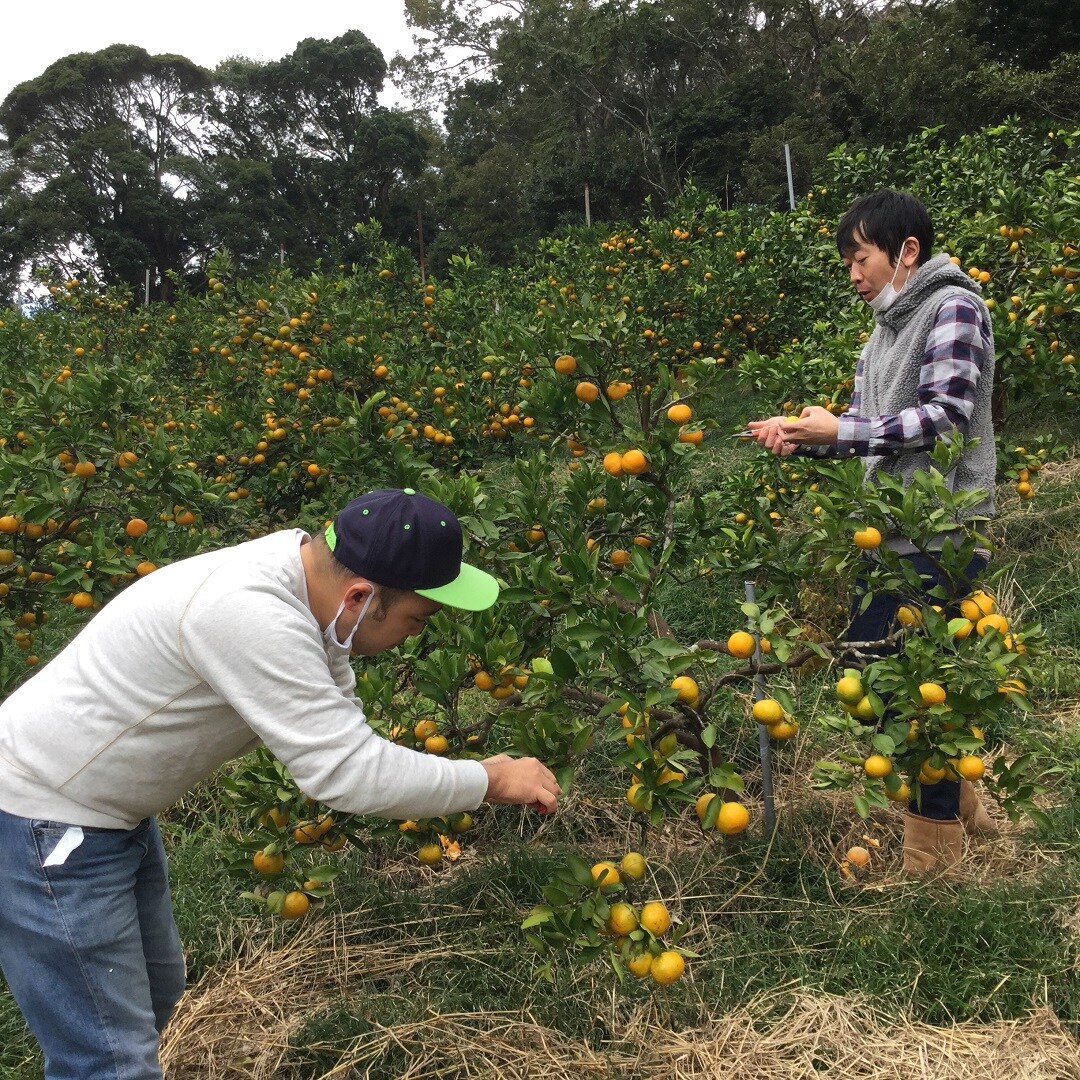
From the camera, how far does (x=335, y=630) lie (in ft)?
5.09

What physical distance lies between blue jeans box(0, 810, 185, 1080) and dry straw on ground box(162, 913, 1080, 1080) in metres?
0.65

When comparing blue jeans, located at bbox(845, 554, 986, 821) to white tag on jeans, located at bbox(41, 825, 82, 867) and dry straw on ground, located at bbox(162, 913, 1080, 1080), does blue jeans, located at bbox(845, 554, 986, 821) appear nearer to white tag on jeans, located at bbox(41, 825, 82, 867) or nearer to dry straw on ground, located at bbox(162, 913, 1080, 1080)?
dry straw on ground, located at bbox(162, 913, 1080, 1080)

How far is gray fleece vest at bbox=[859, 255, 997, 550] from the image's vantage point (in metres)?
2.15

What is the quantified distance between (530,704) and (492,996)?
74 centimetres

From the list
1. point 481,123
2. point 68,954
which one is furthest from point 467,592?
point 481,123

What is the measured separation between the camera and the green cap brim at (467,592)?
153 cm

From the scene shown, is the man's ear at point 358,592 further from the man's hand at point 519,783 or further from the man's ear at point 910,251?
the man's ear at point 910,251

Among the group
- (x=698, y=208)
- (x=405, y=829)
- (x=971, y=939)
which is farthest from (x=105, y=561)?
(x=698, y=208)

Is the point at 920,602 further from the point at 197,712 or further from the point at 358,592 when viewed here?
the point at 197,712

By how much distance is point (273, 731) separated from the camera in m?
1.36

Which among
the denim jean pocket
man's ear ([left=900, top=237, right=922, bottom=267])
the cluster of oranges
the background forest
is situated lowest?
the cluster of oranges

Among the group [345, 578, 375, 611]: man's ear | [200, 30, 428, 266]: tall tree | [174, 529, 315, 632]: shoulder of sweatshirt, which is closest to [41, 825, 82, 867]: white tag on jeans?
[174, 529, 315, 632]: shoulder of sweatshirt

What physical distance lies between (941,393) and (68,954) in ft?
6.79

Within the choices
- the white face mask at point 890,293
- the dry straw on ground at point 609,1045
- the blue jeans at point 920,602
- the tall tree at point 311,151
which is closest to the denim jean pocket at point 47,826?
the dry straw on ground at point 609,1045
